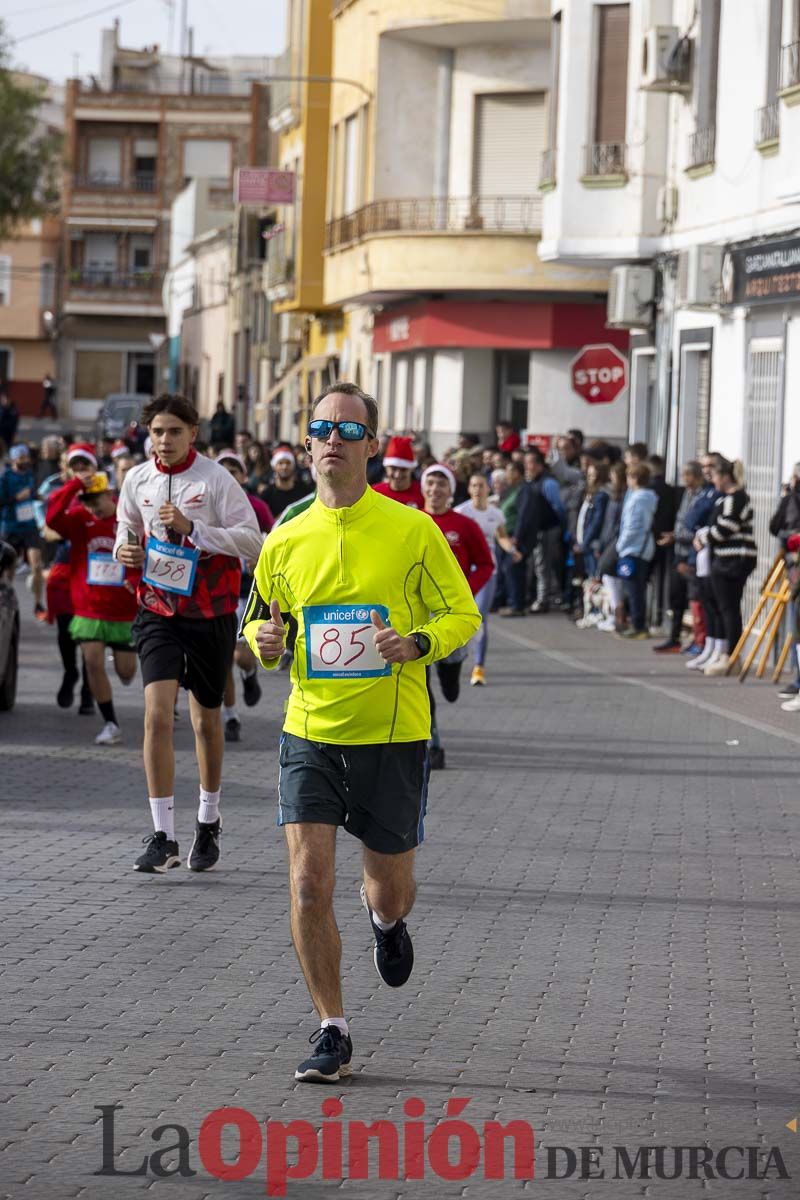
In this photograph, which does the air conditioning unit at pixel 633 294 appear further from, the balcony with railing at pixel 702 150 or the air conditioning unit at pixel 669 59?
the air conditioning unit at pixel 669 59

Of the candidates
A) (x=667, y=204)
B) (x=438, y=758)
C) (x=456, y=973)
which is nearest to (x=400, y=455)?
(x=438, y=758)

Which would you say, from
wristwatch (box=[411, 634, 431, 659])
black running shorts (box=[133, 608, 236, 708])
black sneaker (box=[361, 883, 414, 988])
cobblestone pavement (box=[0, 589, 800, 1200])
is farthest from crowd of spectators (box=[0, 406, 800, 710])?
wristwatch (box=[411, 634, 431, 659])

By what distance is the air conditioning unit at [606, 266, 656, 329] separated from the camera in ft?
87.0

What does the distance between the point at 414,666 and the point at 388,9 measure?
31941 mm

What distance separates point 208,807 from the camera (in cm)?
983

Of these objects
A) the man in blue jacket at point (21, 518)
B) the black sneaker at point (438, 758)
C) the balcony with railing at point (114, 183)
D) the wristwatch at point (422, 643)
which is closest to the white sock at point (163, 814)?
the wristwatch at point (422, 643)

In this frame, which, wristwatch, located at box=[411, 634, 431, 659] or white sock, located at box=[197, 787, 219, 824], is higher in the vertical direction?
wristwatch, located at box=[411, 634, 431, 659]

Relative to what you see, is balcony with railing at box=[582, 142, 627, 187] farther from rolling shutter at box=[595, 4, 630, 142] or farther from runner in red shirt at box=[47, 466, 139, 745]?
runner in red shirt at box=[47, 466, 139, 745]

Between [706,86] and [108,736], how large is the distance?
507 inches

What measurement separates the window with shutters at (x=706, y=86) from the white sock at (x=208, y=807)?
1585 centimetres

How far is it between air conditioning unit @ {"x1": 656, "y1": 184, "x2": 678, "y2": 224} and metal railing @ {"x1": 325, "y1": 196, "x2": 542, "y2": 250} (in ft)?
26.3

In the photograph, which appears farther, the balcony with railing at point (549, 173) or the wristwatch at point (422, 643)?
the balcony with railing at point (549, 173)

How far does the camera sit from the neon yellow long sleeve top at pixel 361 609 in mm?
6543

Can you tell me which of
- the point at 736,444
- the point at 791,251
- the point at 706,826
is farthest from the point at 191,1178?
the point at 736,444
